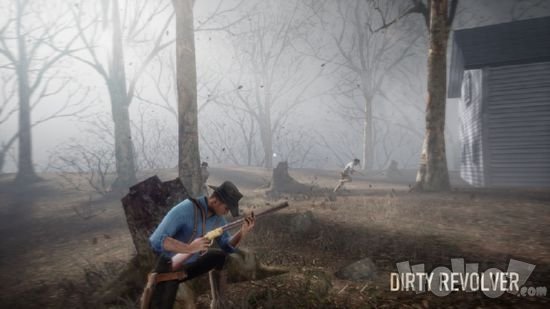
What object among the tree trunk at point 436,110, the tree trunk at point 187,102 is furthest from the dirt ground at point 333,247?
the tree trunk at point 187,102

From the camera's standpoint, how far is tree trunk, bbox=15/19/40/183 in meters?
17.1

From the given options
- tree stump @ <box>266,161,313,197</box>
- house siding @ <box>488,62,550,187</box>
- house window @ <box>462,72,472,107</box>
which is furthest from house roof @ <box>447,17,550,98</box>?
tree stump @ <box>266,161,313,197</box>

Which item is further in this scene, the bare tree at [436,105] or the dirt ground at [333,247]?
the bare tree at [436,105]

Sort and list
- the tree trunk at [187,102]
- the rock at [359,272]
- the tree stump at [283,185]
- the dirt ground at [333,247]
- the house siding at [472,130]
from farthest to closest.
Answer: the house siding at [472,130] < the tree stump at [283,185] < the tree trunk at [187,102] < the rock at [359,272] < the dirt ground at [333,247]

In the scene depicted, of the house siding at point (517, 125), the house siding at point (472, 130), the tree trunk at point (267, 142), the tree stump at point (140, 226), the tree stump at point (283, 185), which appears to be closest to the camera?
the tree stump at point (140, 226)

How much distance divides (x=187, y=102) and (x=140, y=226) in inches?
216

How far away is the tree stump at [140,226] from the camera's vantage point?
4402 millimetres

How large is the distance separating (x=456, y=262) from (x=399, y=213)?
11.8 feet

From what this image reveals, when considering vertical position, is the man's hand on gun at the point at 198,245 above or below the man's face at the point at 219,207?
below

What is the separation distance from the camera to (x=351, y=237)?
666 cm

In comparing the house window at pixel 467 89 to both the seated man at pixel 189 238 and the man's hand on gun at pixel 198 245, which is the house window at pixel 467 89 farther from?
the man's hand on gun at pixel 198 245

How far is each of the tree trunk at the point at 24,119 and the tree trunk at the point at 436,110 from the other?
18573 mm

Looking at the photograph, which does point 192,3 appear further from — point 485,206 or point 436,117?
point 485,206

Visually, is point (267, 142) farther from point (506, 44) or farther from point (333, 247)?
point (333, 247)
